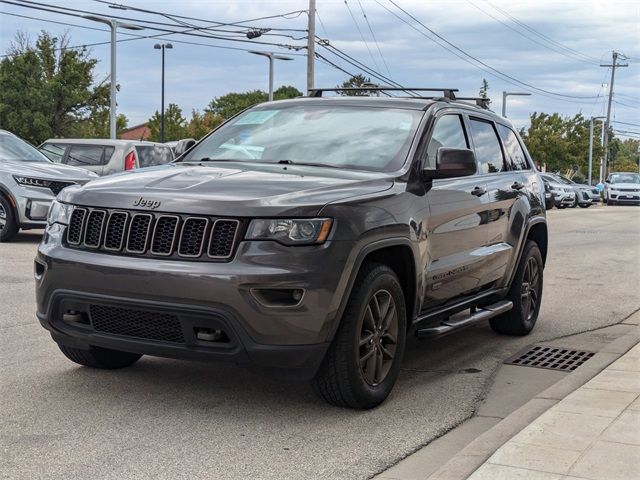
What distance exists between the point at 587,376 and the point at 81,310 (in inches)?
129

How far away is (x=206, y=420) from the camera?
469 cm

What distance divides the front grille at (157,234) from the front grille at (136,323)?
1.02 feet

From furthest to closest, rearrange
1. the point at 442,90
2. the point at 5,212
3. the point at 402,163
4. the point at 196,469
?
the point at 5,212 → the point at 442,90 → the point at 402,163 → the point at 196,469

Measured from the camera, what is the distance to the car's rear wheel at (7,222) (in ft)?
41.1

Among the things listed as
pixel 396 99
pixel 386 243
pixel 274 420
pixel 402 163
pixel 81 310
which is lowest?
pixel 274 420

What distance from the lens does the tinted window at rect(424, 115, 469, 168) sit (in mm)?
5838

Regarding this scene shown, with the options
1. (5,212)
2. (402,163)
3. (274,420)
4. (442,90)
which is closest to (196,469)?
(274,420)

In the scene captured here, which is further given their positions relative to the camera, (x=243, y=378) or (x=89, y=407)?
(x=243, y=378)

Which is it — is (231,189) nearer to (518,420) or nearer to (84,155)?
(518,420)

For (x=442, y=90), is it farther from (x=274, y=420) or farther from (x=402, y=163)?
(x=274, y=420)

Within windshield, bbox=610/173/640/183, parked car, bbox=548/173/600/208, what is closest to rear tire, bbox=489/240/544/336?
parked car, bbox=548/173/600/208

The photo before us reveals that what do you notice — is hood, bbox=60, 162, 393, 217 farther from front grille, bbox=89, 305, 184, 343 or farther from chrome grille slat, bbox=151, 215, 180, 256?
front grille, bbox=89, 305, 184, 343

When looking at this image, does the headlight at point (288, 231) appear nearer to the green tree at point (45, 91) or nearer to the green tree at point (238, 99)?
the green tree at point (45, 91)

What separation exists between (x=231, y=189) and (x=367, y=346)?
1.17 meters
